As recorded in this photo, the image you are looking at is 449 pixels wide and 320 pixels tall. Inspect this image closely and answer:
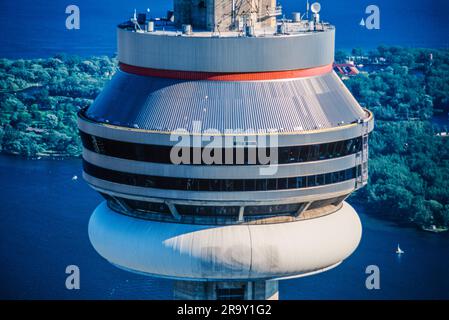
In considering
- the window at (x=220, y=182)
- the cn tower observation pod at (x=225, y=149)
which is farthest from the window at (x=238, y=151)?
the window at (x=220, y=182)

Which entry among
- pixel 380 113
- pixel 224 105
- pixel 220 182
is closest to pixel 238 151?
pixel 220 182

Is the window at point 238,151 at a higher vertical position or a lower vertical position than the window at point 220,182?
higher

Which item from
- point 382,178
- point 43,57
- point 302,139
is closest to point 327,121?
point 302,139

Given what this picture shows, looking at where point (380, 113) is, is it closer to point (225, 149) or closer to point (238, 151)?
point (238, 151)

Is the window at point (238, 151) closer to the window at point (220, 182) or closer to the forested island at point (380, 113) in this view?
the window at point (220, 182)

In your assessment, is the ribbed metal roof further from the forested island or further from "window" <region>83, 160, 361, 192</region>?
the forested island

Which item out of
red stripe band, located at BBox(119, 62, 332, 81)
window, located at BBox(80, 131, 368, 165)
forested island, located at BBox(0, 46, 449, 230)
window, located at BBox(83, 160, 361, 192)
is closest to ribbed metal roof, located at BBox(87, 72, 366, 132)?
red stripe band, located at BBox(119, 62, 332, 81)

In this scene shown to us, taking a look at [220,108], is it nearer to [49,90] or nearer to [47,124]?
[47,124]
